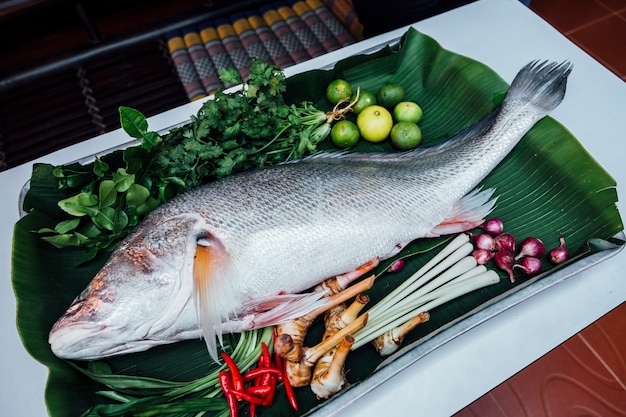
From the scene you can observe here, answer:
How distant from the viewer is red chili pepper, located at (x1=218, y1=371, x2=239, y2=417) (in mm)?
1150

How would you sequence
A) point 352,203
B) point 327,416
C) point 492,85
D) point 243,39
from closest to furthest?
point 327,416, point 352,203, point 492,85, point 243,39

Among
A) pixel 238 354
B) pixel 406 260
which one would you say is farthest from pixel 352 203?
pixel 238 354

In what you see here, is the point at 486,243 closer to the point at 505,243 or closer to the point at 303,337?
the point at 505,243

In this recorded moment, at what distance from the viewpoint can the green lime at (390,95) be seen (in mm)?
1687

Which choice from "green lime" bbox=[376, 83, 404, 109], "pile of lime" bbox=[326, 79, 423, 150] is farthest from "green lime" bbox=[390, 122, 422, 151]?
"green lime" bbox=[376, 83, 404, 109]

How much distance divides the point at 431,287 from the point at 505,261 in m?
0.23

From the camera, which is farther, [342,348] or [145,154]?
[145,154]

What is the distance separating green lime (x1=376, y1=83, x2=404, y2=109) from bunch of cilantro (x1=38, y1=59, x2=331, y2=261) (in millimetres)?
371

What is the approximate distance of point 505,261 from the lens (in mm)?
1329

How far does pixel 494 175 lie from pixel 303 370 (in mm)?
927

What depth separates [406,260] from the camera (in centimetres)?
144

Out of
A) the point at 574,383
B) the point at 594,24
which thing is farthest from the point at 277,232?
the point at 594,24

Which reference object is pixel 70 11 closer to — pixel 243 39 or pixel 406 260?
pixel 243 39

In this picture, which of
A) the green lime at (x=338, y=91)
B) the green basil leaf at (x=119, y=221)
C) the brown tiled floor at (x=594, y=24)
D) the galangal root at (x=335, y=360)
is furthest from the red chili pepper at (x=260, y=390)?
the brown tiled floor at (x=594, y=24)
